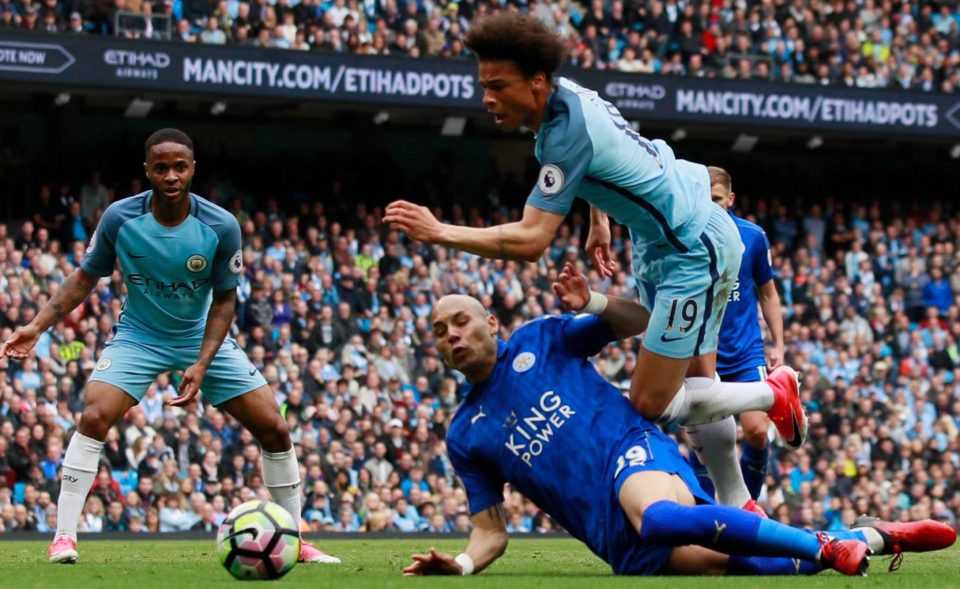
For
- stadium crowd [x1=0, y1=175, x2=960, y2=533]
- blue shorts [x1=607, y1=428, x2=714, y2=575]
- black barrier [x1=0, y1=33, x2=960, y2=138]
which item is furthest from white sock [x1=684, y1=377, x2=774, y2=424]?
black barrier [x1=0, y1=33, x2=960, y2=138]

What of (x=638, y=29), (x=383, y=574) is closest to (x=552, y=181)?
(x=383, y=574)

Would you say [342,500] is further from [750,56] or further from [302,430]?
[750,56]

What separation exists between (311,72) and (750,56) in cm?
779

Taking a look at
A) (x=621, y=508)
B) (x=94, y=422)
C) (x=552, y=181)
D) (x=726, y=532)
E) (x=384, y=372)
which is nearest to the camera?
(x=726, y=532)

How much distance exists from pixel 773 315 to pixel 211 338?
3.77m

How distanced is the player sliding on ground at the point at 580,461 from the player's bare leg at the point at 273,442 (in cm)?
205

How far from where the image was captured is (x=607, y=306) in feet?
25.8

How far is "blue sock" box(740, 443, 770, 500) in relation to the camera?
10719 millimetres

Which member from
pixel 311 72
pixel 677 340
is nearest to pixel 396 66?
pixel 311 72

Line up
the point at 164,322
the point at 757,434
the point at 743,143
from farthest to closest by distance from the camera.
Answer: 1. the point at 743,143
2. the point at 757,434
3. the point at 164,322

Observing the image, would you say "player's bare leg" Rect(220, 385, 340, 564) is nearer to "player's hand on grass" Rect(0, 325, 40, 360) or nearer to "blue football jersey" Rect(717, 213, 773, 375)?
"player's hand on grass" Rect(0, 325, 40, 360)

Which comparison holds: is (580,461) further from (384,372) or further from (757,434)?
(384,372)

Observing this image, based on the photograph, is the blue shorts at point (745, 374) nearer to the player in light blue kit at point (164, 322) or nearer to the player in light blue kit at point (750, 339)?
the player in light blue kit at point (750, 339)

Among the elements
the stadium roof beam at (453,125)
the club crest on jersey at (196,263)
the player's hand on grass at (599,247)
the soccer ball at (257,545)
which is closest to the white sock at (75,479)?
the club crest on jersey at (196,263)
